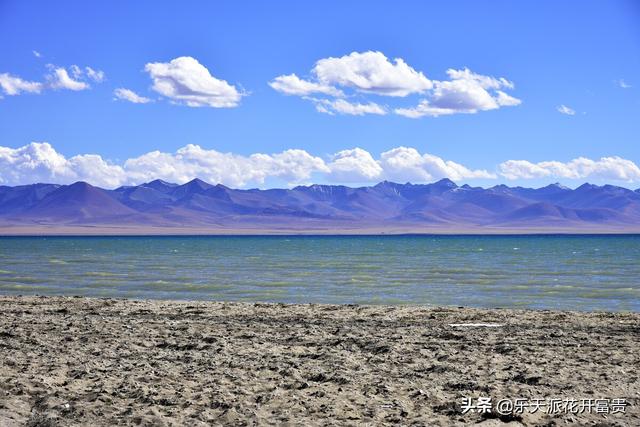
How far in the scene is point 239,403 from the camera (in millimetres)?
8016

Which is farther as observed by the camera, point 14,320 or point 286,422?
point 14,320

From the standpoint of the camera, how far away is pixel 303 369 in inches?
378

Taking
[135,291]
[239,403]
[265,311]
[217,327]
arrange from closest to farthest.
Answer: [239,403]
[217,327]
[265,311]
[135,291]

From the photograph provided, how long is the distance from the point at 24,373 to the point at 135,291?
1713 centimetres

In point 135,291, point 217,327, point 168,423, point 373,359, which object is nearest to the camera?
point 168,423

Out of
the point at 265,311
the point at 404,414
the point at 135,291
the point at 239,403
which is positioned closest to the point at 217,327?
the point at 265,311

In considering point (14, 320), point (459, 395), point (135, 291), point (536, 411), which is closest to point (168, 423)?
point (459, 395)

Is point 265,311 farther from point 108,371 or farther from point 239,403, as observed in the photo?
point 239,403

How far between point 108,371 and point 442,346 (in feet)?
16.0

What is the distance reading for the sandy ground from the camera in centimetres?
766

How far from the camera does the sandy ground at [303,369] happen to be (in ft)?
25.1

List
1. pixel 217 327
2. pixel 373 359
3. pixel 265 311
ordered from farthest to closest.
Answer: pixel 265 311 → pixel 217 327 → pixel 373 359

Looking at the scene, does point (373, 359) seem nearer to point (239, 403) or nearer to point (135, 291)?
point (239, 403)

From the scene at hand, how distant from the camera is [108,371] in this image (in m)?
9.32
